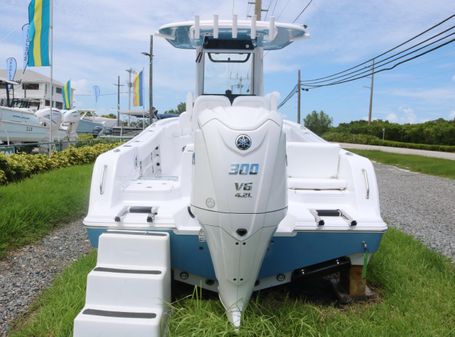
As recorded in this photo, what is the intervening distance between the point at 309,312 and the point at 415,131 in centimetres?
3949

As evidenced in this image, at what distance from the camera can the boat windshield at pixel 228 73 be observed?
5309 millimetres

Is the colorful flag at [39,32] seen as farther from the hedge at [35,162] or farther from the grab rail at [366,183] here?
the grab rail at [366,183]

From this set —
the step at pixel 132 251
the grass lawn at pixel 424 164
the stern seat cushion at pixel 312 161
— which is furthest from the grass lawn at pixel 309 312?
the grass lawn at pixel 424 164

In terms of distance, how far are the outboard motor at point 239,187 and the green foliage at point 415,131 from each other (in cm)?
3667

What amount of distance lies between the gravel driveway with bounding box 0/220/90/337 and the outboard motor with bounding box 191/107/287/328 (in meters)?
1.73

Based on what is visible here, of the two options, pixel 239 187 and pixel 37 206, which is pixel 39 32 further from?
pixel 239 187

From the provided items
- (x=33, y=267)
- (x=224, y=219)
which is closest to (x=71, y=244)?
(x=33, y=267)

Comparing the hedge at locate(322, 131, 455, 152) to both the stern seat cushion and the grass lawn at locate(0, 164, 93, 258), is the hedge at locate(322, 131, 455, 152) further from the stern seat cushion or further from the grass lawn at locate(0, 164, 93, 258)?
the stern seat cushion

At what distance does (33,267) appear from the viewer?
414cm

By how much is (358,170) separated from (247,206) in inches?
59.1

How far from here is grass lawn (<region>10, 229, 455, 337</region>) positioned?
2.56 meters

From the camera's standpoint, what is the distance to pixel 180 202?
3148 mm

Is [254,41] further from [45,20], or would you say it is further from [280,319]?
[45,20]

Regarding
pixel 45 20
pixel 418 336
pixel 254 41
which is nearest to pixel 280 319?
pixel 418 336
